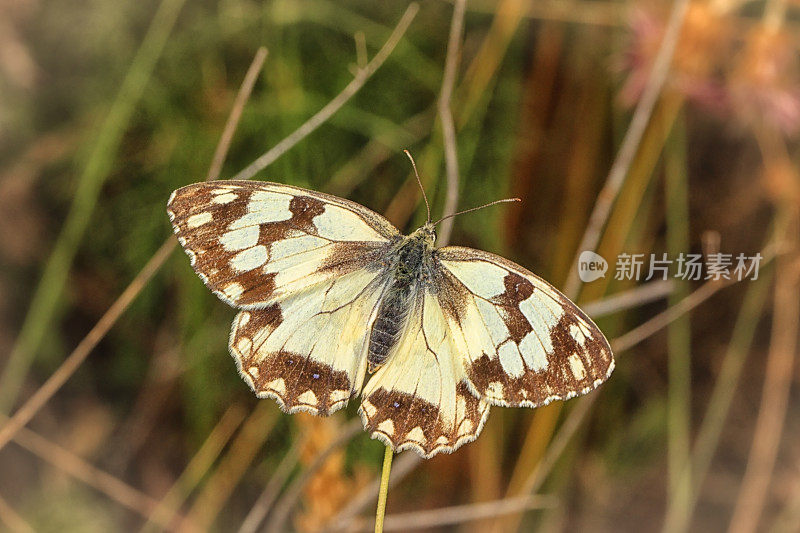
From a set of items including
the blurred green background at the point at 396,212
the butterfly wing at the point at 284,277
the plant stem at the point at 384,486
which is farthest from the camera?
the blurred green background at the point at 396,212

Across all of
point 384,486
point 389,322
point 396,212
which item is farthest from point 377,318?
point 396,212

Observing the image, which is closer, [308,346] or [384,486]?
[384,486]

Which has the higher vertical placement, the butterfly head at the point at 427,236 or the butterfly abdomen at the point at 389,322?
the butterfly head at the point at 427,236

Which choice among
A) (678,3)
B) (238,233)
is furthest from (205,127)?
(678,3)

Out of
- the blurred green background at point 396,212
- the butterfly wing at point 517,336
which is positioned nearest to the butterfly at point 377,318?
the butterfly wing at point 517,336

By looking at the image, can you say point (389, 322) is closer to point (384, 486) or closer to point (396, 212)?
point (384, 486)

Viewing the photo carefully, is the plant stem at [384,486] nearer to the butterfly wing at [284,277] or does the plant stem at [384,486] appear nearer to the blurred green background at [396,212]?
the butterfly wing at [284,277]

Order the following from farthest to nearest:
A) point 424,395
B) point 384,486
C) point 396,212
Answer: point 396,212, point 424,395, point 384,486

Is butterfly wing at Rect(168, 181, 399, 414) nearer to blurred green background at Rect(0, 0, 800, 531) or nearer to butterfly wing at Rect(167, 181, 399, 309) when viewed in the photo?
butterfly wing at Rect(167, 181, 399, 309)
